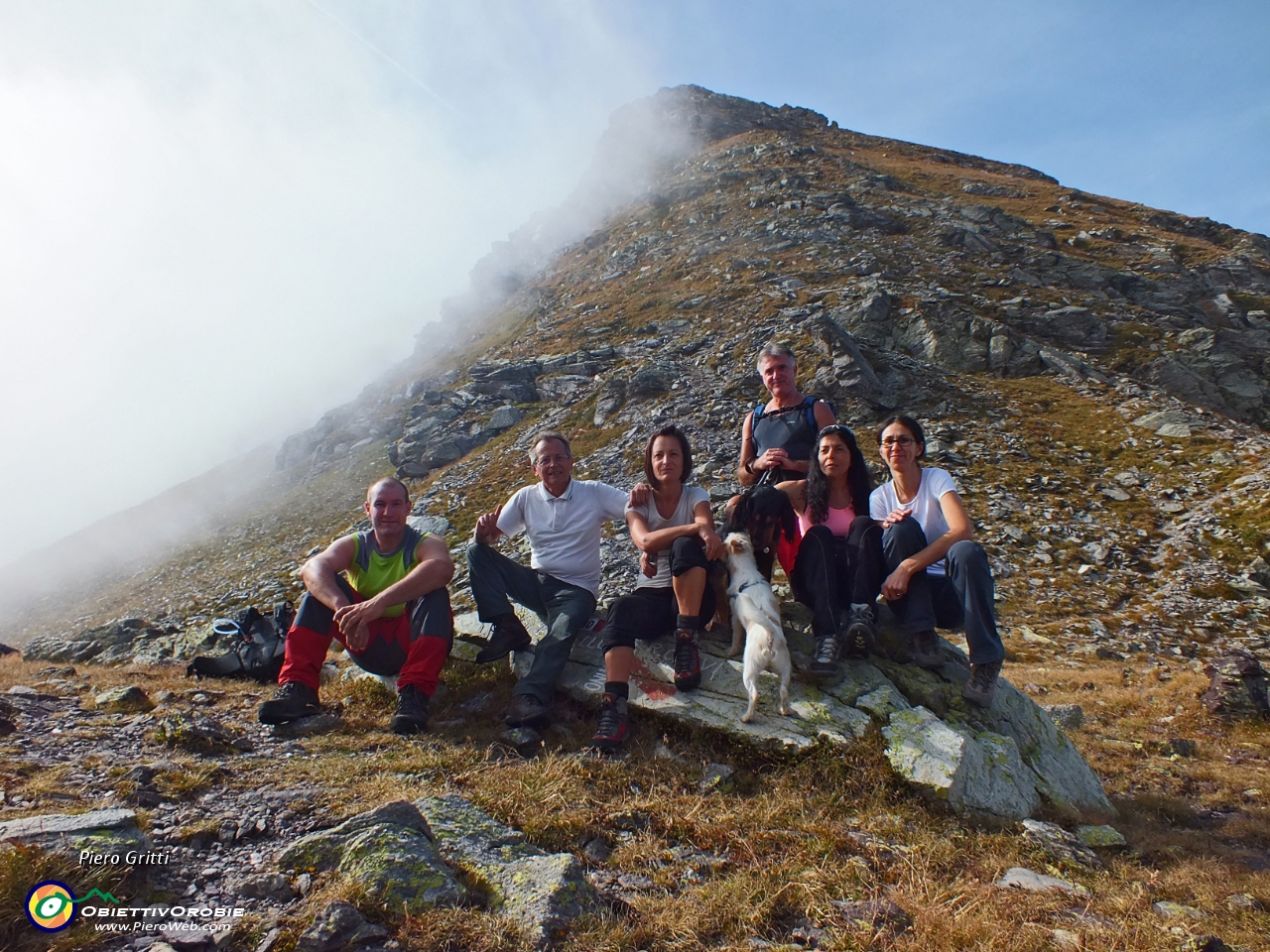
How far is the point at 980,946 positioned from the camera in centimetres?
303

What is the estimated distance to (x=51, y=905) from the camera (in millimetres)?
2764

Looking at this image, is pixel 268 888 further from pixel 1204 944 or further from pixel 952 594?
pixel 952 594

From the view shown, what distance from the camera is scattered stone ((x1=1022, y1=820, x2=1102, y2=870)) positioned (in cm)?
424

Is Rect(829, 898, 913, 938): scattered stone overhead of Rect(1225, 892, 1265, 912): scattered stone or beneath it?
beneath

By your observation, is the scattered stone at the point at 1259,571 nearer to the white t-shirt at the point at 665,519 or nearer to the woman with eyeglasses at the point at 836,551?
the woman with eyeglasses at the point at 836,551

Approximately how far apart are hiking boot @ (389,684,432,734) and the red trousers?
0.06 metres

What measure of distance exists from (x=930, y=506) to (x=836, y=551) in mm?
1110

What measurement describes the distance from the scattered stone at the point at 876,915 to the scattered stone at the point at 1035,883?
0.80 meters

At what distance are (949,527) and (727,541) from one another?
219cm

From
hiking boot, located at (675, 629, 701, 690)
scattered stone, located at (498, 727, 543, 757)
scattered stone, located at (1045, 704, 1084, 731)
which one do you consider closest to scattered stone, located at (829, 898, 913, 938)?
hiking boot, located at (675, 629, 701, 690)

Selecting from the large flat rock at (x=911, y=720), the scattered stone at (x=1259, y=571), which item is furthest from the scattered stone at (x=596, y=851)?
the scattered stone at (x=1259, y=571)

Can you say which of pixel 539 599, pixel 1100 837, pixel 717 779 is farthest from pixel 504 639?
pixel 1100 837

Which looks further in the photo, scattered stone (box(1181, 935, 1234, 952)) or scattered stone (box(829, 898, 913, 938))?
scattered stone (box(829, 898, 913, 938))

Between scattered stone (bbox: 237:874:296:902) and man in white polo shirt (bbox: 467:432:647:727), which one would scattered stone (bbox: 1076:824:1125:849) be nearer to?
man in white polo shirt (bbox: 467:432:647:727)
